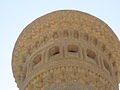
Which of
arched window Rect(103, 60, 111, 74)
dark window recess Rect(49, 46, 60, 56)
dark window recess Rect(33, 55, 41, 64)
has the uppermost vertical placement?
dark window recess Rect(49, 46, 60, 56)

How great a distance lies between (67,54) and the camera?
1619 cm

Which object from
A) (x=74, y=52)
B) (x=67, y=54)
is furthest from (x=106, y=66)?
(x=67, y=54)

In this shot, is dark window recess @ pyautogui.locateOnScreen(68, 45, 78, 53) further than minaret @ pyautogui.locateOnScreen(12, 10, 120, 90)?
Yes

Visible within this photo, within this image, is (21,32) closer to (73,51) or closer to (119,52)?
(73,51)

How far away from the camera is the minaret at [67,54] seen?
15.4 m

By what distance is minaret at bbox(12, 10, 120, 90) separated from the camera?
15391 millimetres

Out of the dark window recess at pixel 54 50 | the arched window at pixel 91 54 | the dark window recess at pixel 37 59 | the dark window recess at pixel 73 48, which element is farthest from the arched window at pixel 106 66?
the dark window recess at pixel 37 59

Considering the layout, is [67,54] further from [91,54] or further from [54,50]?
[91,54]

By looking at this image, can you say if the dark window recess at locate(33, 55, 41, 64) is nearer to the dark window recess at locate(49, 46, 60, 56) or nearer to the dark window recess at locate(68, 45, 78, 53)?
the dark window recess at locate(49, 46, 60, 56)

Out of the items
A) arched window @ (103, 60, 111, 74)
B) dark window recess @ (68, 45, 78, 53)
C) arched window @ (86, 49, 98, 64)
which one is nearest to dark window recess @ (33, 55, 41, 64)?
dark window recess @ (68, 45, 78, 53)

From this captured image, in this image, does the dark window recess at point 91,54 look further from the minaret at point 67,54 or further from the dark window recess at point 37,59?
the dark window recess at point 37,59

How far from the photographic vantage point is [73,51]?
17.0m

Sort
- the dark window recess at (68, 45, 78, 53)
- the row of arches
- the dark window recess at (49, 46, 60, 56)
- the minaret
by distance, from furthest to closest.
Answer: the dark window recess at (49, 46, 60, 56) < the dark window recess at (68, 45, 78, 53) < the row of arches < the minaret

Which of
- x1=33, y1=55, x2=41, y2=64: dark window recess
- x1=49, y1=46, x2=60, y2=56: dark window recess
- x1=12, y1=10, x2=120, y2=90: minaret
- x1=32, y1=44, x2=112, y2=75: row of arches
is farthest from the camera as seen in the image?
x1=33, y1=55, x2=41, y2=64: dark window recess
